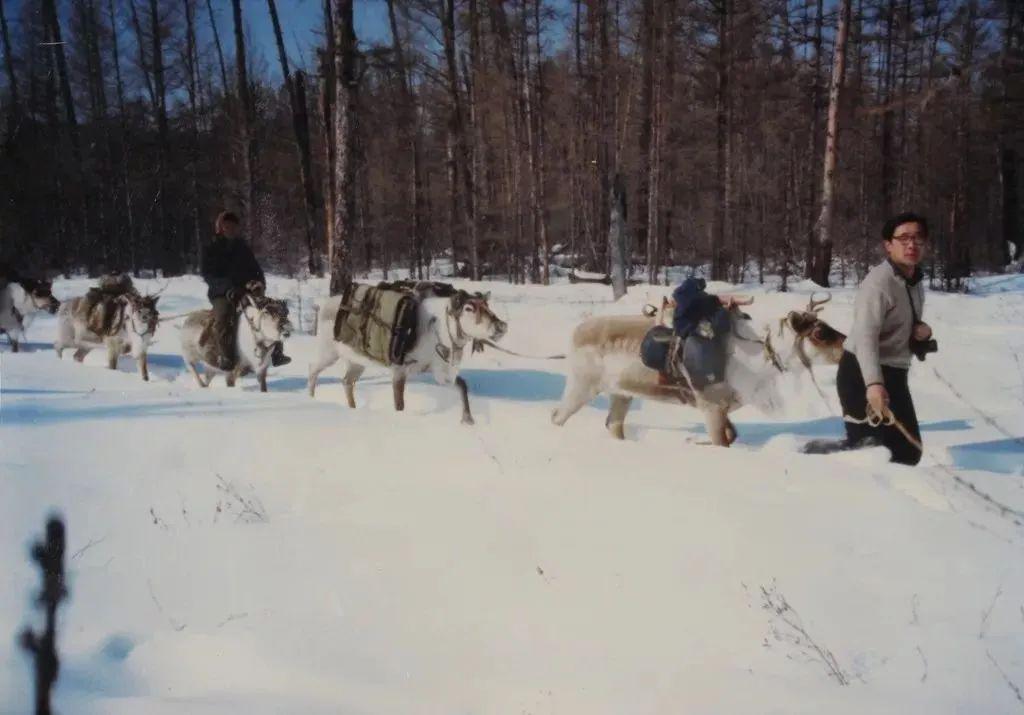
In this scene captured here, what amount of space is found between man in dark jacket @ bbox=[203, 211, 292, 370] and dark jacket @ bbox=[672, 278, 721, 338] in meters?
5.44

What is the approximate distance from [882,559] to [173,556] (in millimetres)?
2994

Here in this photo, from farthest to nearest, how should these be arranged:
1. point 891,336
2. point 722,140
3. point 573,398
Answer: point 722,140 < point 573,398 < point 891,336

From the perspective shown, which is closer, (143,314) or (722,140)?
(143,314)

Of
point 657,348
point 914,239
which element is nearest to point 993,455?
point 914,239

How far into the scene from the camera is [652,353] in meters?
5.75

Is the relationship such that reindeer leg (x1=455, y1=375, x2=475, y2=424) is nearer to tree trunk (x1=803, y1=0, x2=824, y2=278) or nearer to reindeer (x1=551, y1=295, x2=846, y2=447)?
reindeer (x1=551, y1=295, x2=846, y2=447)

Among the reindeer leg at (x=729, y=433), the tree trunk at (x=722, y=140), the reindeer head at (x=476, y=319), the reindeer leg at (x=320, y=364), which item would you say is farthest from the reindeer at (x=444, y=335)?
the tree trunk at (x=722, y=140)

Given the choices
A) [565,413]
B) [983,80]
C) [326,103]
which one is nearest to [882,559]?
[565,413]

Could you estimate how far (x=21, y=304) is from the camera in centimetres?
1133

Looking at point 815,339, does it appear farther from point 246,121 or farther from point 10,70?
point 246,121

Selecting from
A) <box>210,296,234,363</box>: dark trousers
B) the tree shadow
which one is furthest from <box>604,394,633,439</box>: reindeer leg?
<box>210,296,234,363</box>: dark trousers

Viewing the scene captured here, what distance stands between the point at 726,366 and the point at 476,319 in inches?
106

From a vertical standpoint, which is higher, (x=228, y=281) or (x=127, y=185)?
(x=127, y=185)

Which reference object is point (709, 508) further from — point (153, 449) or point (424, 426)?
point (153, 449)
